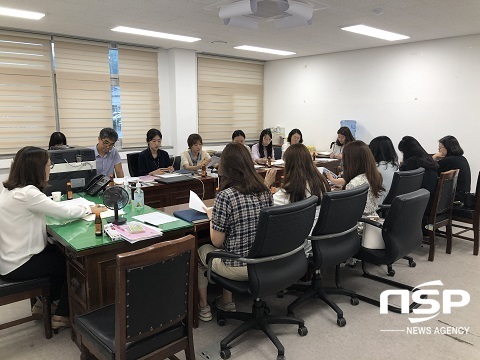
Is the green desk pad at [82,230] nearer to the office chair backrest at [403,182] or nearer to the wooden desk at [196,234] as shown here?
the wooden desk at [196,234]

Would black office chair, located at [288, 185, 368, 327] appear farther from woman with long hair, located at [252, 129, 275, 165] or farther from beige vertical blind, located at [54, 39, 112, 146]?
beige vertical blind, located at [54, 39, 112, 146]

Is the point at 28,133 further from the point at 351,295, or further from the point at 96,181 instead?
the point at 351,295

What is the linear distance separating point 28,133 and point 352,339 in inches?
195

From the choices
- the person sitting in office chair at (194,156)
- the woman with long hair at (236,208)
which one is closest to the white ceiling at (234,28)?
the person sitting in office chair at (194,156)

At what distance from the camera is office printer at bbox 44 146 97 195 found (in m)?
2.92

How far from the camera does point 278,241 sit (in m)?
2.05

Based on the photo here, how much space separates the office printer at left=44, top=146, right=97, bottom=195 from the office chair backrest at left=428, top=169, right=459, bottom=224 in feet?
10.6

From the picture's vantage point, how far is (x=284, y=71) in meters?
7.64

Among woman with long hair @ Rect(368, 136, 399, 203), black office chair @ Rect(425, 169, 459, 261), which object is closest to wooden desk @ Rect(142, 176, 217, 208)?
woman with long hair @ Rect(368, 136, 399, 203)

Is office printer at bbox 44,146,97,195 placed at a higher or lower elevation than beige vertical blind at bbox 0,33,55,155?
lower

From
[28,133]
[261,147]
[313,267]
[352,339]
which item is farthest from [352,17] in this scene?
[28,133]

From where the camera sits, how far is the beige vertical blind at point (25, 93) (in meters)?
4.89

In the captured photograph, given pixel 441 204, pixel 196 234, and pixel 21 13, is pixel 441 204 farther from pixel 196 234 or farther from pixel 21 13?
pixel 21 13

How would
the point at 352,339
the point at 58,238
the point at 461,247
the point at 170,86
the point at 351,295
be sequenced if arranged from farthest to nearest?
the point at 170,86
the point at 461,247
the point at 351,295
the point at 352,339
the point at 58,238
